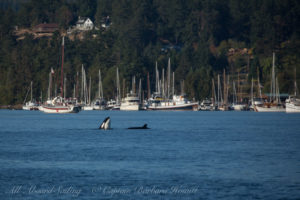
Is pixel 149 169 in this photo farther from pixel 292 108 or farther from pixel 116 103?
pixel 116 103

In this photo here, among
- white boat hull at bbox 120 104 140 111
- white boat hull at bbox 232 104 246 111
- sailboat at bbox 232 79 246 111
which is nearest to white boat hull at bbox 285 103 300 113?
white boat hull at bbox 232 104 246 111

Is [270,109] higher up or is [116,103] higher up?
[116,103]

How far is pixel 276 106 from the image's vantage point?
6309 inches

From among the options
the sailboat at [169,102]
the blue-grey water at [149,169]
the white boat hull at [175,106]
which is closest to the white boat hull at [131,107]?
the sailboat at [169,102]

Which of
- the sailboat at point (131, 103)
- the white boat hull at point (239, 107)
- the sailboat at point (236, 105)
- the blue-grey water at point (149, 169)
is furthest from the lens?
the sailboat at point (131, 103)

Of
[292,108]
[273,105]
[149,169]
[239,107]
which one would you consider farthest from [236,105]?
[149,169]

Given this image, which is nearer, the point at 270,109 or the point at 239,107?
the point at 270,109

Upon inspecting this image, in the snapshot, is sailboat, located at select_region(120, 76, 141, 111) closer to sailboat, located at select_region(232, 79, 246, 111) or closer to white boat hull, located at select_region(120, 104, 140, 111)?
white boat hull, located at select_region(120, 104, 140, 111)

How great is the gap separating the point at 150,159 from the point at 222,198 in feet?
48.7

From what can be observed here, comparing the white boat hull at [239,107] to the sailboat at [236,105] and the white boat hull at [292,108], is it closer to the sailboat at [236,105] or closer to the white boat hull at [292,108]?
the sailboat at [236,105]

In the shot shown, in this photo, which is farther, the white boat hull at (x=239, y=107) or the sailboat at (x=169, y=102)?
the white boat hull at (x=239, y=107)

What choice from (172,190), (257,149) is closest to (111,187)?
(172,190)

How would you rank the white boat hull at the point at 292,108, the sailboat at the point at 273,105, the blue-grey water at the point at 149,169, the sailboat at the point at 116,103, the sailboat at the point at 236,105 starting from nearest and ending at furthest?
the blue-grey water at the point at 149,169 → the white boat hull at the point at 292,108 → the sailboat at the point at 273,105 → the sailboat at the point at 236,105 → the sailboat at the point at 116,103

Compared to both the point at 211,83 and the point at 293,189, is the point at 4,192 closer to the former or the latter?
the point at 293,189
